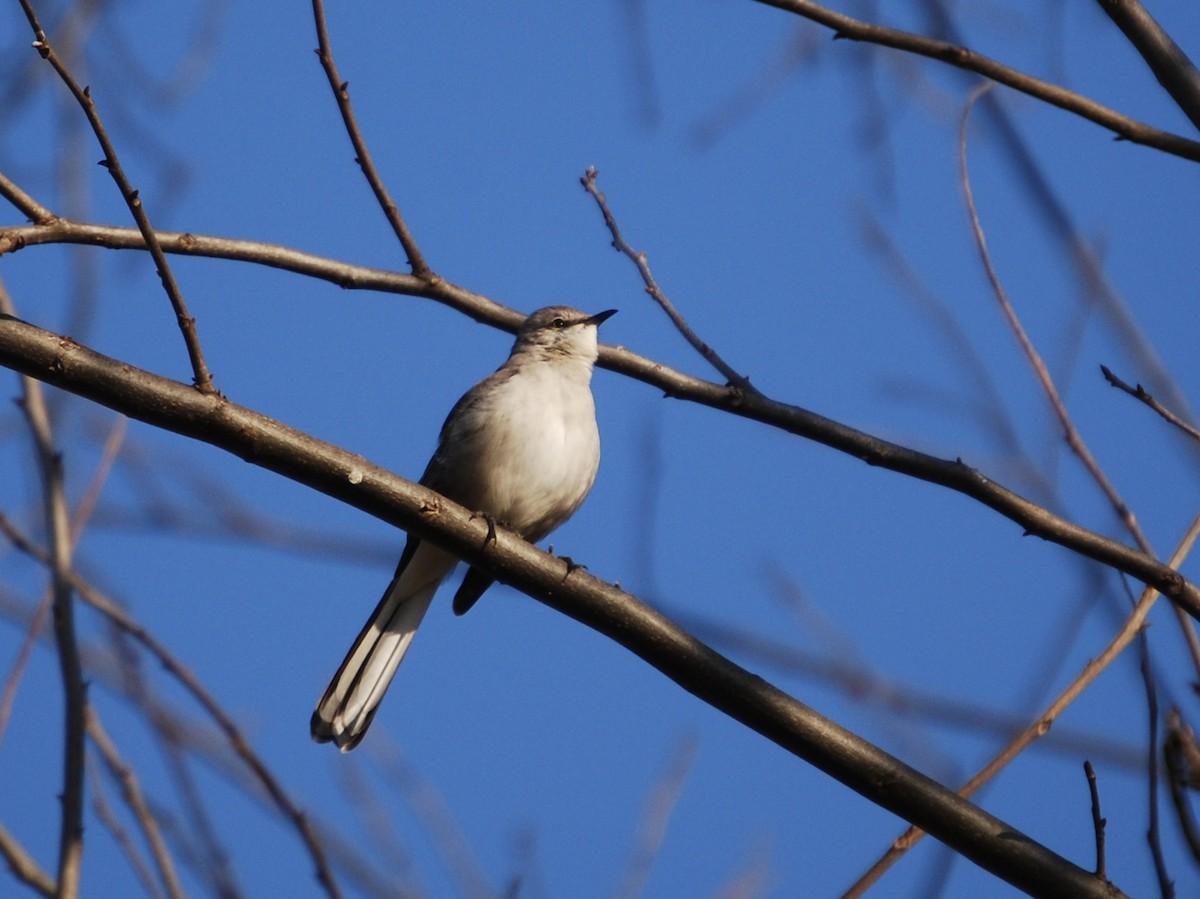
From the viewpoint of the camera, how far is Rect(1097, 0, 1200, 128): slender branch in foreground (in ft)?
9.25

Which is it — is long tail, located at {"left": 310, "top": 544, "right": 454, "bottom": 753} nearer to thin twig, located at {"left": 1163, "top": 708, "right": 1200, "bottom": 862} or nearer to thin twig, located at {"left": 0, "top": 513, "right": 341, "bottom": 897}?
thin twig, located at {"left": 0, "top": 513, "right": 341, "bottom": 897}

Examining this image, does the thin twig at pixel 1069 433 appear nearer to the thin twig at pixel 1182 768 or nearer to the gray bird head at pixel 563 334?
the thin twig at pixel 1182 768

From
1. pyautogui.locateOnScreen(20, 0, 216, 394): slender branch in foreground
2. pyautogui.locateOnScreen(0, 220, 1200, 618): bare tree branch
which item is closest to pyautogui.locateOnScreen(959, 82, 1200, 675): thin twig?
pyautogui.locateOnScreen(0, 220, 1200, 618): bare tree branch

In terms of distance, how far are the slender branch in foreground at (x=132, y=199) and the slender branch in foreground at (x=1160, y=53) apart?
7.66 ft

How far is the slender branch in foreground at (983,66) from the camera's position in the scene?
293 cm

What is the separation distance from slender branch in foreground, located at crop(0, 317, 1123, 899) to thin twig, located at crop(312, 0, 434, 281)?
1.05 m

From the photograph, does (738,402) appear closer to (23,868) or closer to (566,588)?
(566,588)

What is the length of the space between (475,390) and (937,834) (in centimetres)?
344

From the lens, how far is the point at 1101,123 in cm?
295

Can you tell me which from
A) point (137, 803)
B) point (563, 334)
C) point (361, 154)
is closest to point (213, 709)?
point (137, 803)

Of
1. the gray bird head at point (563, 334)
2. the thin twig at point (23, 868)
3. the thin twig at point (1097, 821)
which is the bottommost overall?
the thin twig at point (23, 868)

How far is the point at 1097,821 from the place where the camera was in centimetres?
269

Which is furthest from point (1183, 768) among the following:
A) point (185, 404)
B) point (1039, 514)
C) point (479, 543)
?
point (185, 404)

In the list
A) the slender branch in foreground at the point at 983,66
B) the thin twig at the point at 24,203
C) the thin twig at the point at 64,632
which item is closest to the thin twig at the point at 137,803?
the thin twig at the point at 64,632
